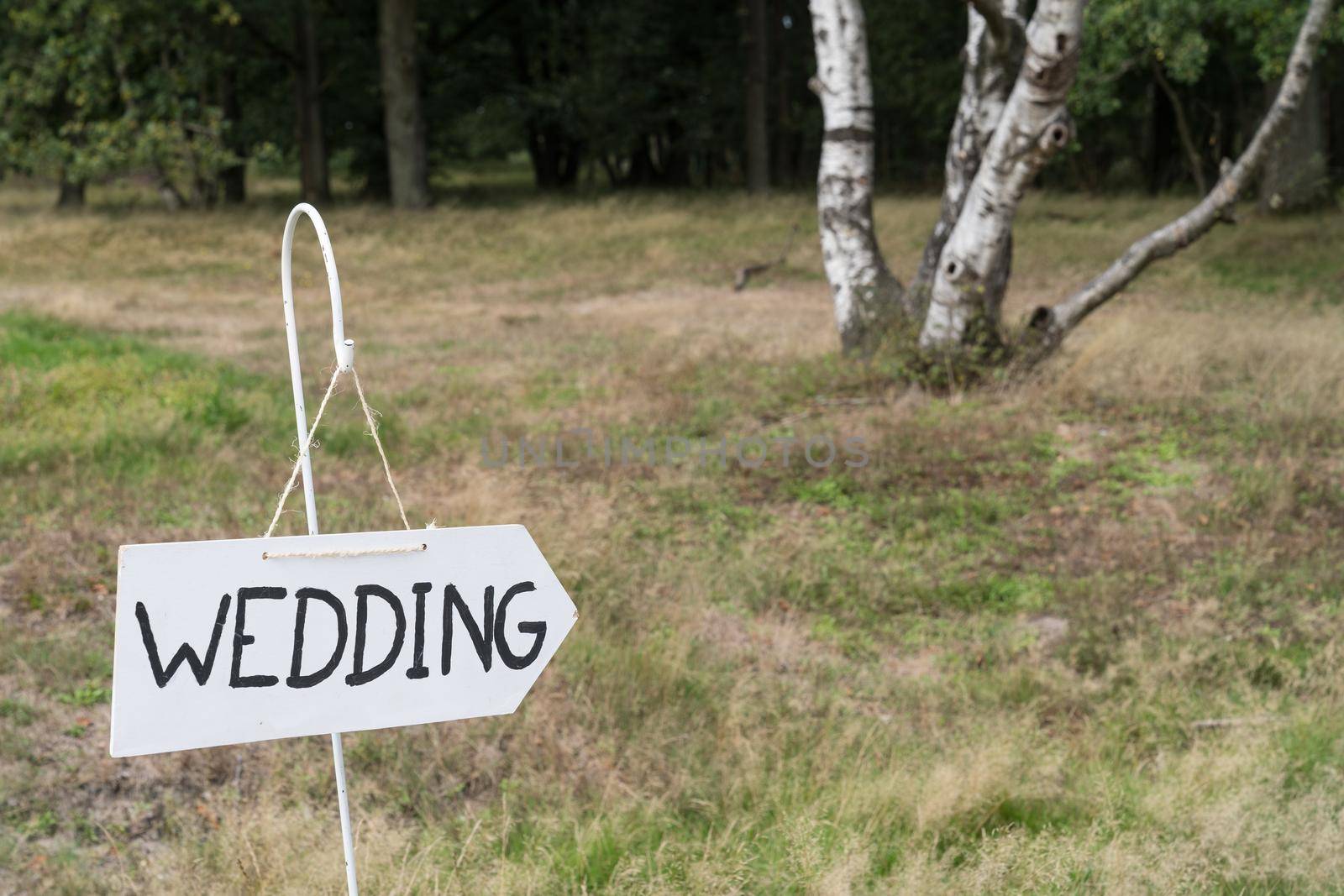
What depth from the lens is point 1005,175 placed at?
26.6 ft

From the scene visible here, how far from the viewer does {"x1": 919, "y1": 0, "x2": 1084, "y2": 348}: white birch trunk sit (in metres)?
7.53

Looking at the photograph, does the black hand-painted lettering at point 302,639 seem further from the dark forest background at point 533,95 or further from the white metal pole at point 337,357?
the dark forest background at point 533,95

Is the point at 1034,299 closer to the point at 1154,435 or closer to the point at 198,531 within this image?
the point at 1154,435

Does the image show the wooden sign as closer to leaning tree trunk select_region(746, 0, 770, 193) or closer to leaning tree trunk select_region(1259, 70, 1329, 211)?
leaning tree trunk select_region(1259, 70, 1329, 211)

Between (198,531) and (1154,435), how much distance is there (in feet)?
17.4

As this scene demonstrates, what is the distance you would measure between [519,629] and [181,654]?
51 cm

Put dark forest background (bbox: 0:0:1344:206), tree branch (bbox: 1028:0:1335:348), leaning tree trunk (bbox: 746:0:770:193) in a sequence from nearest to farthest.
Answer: tree branch (bbox: 1028:0:1335:348)
dark forest background (bbox: 0:0:1344:206)
leaning tree trunk (bbox: 746:0:770:193)

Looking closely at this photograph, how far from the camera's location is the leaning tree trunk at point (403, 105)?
23.5 metres

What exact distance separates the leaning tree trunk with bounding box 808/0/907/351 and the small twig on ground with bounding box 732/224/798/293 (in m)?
5.43

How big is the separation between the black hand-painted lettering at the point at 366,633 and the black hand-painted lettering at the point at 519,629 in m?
0.16

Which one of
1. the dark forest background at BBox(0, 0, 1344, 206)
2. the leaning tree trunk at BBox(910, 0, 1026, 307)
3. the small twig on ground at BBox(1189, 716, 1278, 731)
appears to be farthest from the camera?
the dark forest background at BBox(0, 0, 1344, 206)

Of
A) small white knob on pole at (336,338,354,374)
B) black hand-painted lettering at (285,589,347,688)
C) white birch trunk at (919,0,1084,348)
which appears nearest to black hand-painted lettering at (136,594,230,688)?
black hand-painted lettering at (285,589,347,688)

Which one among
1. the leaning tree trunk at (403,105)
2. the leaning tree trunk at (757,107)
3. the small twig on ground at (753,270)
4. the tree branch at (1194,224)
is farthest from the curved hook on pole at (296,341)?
the leaning tree trunk at (757,107)

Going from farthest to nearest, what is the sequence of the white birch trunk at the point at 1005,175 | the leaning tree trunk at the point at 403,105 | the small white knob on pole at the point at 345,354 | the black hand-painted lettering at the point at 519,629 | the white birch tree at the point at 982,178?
the leaning tree trunk at the point at 403,105
the white birch tree at the point at 982,178
the white birch trunk at the point at 1005,175
the black hand-painted lettering at the point at 519,629
the small white knob on pole at the point at 345,354
